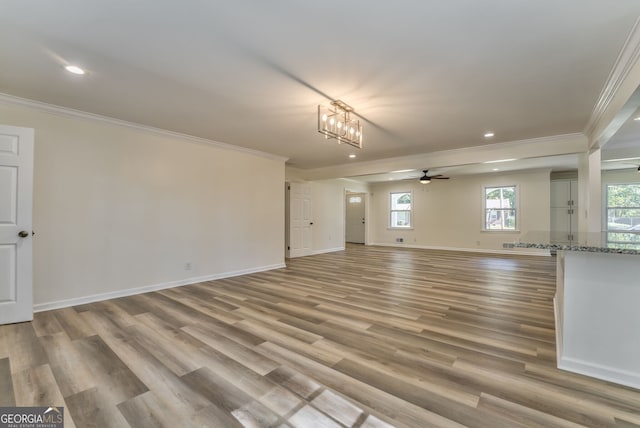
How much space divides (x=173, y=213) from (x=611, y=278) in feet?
16.6

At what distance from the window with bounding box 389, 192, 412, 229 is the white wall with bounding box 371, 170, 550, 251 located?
19 cm

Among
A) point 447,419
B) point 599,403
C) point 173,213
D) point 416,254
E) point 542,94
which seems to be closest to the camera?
point 447,419

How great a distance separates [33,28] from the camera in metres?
1.99

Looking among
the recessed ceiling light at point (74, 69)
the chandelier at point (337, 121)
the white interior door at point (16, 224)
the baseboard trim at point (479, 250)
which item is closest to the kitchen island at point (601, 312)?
the chandelier at point (337, 121)

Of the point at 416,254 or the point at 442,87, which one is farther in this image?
the point at 416,254

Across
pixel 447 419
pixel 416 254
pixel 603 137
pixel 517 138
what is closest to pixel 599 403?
pixel 447 419

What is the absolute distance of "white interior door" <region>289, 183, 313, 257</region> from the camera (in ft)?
24.8

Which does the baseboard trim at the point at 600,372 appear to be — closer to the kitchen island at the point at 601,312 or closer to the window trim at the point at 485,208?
the kitchen island at the point at 601,312

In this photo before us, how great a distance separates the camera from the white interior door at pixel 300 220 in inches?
298

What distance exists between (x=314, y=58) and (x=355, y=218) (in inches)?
361

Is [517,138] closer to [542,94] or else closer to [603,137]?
[603,137]

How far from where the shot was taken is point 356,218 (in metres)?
11.2

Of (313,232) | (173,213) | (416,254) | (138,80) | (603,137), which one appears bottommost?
(416,254)

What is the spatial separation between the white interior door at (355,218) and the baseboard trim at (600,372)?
29.3ft
